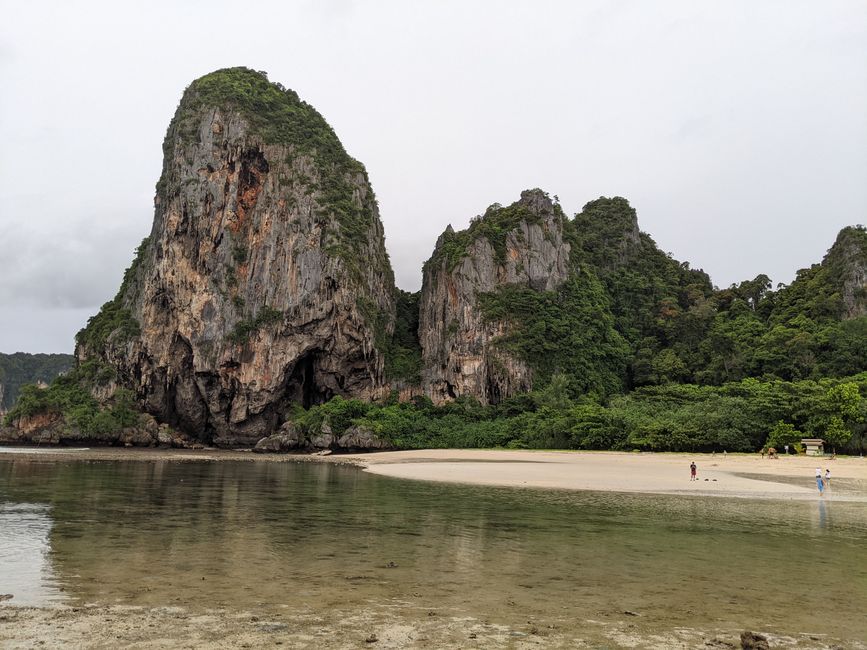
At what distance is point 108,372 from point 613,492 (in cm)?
6865

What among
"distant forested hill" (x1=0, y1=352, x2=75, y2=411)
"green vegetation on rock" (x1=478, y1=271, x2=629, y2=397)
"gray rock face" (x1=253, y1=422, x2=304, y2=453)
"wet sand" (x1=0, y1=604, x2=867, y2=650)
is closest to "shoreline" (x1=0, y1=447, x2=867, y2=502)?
"gray rock face" (x1=253, y1=422, x2=304, y2=453)

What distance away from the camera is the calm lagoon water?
808 centimetres

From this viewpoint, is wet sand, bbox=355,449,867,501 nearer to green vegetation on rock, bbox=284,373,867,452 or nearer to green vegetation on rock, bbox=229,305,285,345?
green vegetation on rock, bbox=284,373,867,452

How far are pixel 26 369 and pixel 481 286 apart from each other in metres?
146

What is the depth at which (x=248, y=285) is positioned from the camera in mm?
70688

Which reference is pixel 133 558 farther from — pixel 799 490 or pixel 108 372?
pixel 108 372

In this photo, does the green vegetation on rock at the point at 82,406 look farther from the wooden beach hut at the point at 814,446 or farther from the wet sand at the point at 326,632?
the wet sand at the point at 326,632

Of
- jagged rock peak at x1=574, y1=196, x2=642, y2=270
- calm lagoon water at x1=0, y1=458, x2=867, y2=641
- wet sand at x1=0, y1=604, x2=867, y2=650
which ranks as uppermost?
jagged rock peak at x1=574, y1=196, x2=642, y2=270

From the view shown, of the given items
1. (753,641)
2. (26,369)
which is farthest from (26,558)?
(26,369)

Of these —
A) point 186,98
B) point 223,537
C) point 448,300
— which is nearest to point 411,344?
point 448,300

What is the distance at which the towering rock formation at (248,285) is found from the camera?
67.5 meters

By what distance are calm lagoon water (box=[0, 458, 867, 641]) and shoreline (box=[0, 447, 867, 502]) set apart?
135 inches

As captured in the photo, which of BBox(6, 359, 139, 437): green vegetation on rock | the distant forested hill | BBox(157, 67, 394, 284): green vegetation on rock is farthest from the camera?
the distant forested hill

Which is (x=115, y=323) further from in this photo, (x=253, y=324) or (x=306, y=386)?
(x=306, y=386)
